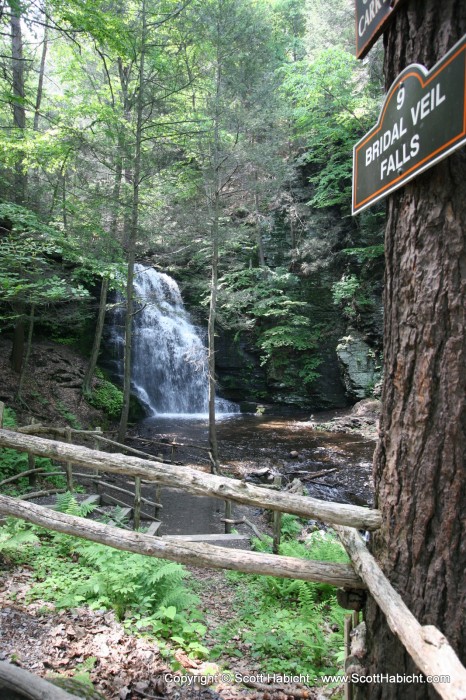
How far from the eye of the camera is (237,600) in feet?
15.9

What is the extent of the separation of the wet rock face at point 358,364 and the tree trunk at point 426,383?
58.4ft

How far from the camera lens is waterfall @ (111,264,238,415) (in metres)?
18.5

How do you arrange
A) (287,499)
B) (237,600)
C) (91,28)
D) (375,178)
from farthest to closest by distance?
1. (91,28)
2. (237,600)
3. (287,499)
4. (375,178)

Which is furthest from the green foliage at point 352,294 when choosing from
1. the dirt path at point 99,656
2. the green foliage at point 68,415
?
the dirt path at point 99,656

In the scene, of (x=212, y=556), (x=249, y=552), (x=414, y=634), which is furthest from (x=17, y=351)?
(x=414, y=634)

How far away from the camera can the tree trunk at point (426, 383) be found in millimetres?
1728

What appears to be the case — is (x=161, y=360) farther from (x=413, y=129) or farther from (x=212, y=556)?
(x=413, y=129)

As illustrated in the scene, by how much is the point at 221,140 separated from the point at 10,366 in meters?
9.62

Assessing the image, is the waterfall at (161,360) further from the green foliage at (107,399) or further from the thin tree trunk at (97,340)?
the thin tree trunk at (97,340)

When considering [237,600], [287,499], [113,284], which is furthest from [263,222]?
[287,499]

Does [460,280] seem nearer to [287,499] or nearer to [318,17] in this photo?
[287,499]

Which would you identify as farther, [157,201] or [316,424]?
[316,424]

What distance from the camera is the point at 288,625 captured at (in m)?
3.89

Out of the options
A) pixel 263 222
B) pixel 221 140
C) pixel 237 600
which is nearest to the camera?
pixel 237 600
